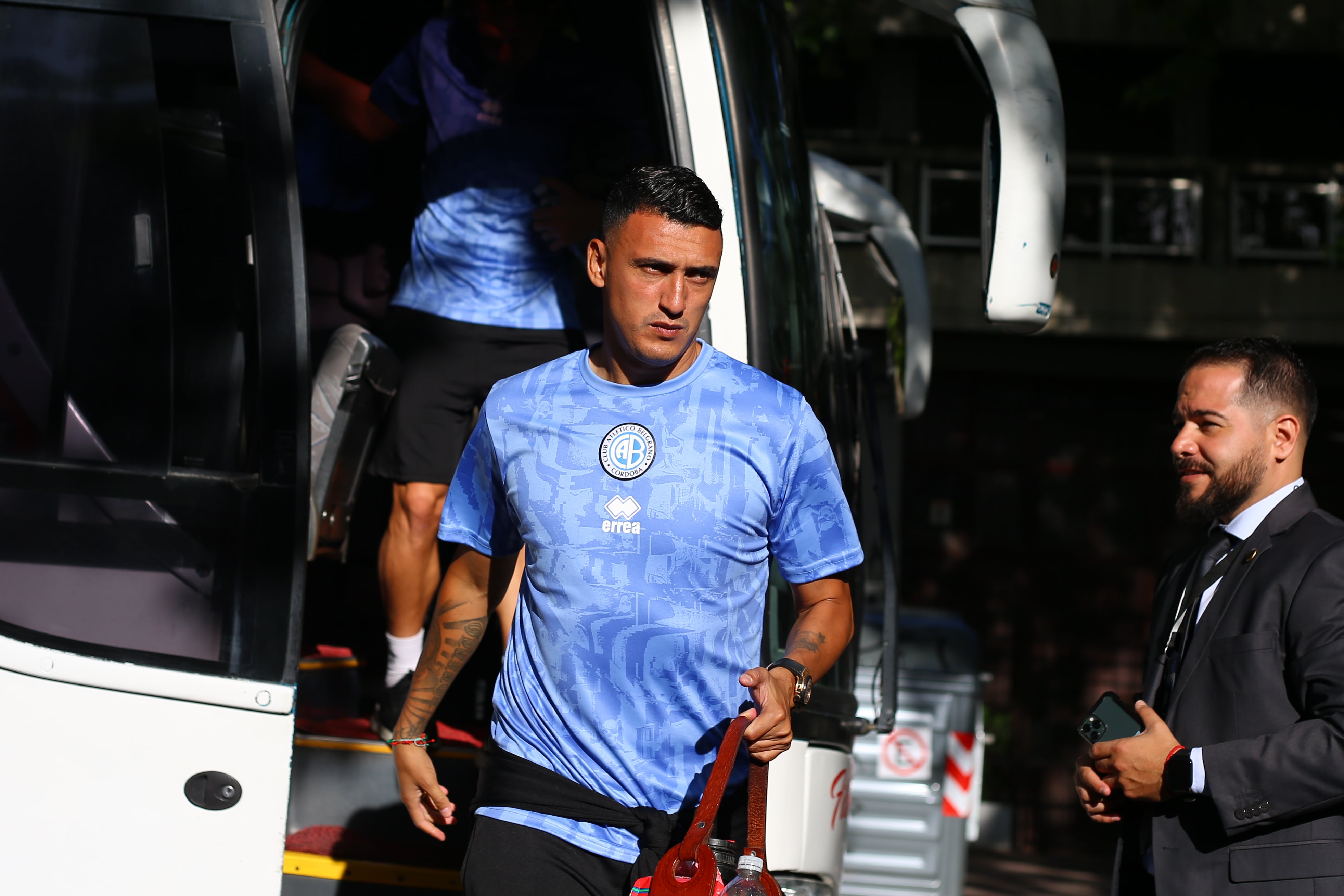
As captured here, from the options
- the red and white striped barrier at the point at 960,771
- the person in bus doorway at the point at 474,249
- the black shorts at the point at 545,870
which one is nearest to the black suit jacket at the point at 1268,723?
the black shorts at the point at 545,870

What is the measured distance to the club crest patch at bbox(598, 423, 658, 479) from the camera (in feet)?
7.23

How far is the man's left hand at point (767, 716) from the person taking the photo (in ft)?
6.45

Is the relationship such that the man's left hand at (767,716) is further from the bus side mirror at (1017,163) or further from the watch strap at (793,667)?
the bus side mirror at (1017,163)

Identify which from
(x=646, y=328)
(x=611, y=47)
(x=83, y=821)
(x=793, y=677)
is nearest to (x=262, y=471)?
(x=83, y=821)

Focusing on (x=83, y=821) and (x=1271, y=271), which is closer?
(x=83, y=821)

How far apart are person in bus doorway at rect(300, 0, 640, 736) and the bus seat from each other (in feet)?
0.22

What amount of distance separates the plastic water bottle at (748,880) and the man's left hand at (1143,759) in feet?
2.96

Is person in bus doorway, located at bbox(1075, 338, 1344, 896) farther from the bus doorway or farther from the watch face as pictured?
the bus doorway

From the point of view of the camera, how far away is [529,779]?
2240 millimetres

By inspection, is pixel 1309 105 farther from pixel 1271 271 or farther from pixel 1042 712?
pixel 1042 712

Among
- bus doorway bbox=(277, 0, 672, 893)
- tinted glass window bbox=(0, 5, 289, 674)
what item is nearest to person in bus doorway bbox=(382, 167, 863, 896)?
tinted glass window bbox=(0, 5, 289, 674)

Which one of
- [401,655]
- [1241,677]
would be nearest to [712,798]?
[1241,677]

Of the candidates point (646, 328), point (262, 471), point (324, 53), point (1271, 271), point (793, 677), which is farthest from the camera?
point (1271, 271)

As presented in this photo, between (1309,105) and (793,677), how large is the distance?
14196 millimetres
